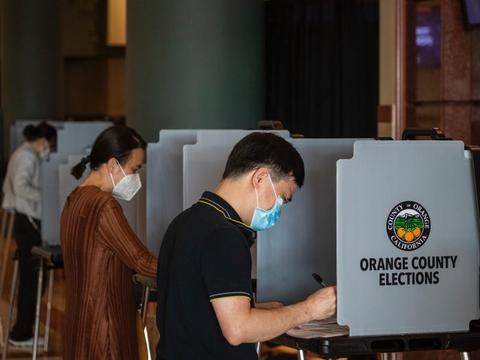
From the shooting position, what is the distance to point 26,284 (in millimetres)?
→ 6551

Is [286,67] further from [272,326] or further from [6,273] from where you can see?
[272,326]

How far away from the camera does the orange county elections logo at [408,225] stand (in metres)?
2.69

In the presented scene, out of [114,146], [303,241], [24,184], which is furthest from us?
[24,184]

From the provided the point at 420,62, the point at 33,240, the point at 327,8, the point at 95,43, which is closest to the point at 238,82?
the point at 420,62

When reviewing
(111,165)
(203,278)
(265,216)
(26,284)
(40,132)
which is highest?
(40,132)

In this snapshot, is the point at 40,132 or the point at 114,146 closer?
the point at 114,146

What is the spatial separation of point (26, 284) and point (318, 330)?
410 centimetres

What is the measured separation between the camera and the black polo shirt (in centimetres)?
231

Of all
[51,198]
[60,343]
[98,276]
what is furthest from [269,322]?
[60,343]

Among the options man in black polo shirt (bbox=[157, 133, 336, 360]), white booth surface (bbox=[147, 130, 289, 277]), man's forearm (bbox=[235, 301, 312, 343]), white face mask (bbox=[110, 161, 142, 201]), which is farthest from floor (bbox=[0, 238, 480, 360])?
man in black polo shirt (bbox=[157, 133, 336, 360])

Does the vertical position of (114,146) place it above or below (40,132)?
below

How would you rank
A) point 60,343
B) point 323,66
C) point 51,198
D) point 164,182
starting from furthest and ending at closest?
point 323,66, point 60,343, point 51,198, point 164,182

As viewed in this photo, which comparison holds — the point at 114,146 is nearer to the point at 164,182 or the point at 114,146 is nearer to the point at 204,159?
the point at 204,159

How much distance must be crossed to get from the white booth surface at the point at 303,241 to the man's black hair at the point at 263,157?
2.09 feet
